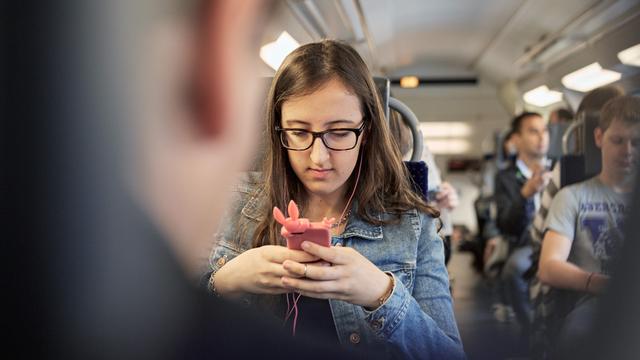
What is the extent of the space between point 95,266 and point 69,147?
146 mm

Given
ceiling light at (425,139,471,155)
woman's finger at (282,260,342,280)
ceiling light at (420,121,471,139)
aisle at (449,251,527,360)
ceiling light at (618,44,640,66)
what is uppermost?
ceiling light at (618,44,640,66)

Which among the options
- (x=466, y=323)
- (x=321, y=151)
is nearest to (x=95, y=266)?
(x=321, y=151)

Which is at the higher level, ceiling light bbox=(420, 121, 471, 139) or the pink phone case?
ceiling light bbox=(420, 121, 471, 139)

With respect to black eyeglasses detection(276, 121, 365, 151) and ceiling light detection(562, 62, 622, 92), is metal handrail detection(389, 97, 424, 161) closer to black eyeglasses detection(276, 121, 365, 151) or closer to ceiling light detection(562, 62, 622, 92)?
black eyeglasses detection(276, 121, 365, 151)

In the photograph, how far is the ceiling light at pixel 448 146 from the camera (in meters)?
1.02

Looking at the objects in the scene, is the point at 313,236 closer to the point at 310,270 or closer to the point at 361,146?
the point at 310,270

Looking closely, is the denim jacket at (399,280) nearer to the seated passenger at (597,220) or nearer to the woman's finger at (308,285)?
the woman's finger at (308,285)

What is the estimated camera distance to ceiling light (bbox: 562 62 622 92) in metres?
0.93

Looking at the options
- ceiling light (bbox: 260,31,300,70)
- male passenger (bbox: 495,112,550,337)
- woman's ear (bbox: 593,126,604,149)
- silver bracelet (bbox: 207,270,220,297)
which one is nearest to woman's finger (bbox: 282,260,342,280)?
silver bracelet (bbox: 207,270,220,297)

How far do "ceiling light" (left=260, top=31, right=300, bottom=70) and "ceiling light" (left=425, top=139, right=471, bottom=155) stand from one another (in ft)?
0.99

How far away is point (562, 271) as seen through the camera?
1.06 m

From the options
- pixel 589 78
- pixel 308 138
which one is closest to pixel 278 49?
pixel 308 138

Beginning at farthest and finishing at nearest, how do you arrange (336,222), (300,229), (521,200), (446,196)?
1. (521,200)
2. (446,196)
3. (336,222)
4. (300,229)

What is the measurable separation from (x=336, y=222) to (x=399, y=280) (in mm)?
141
